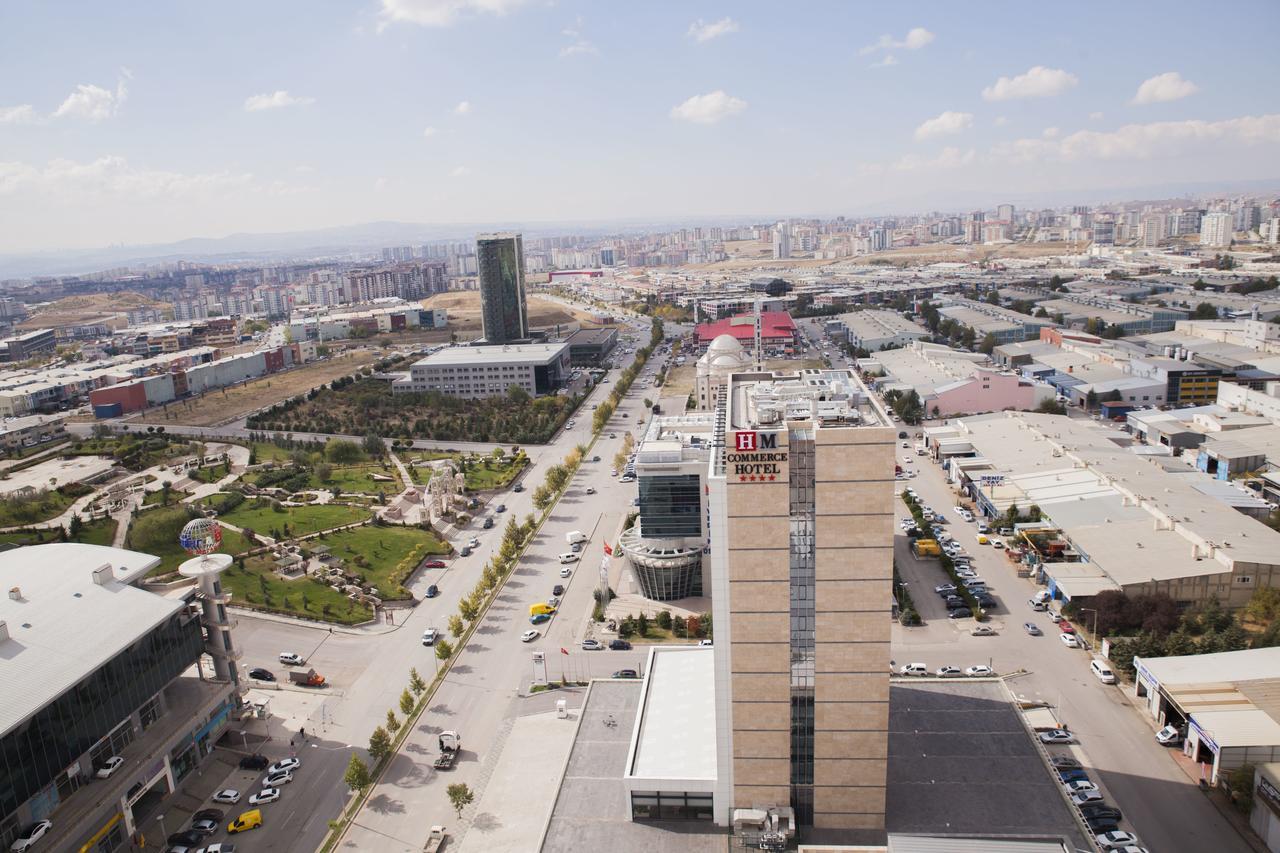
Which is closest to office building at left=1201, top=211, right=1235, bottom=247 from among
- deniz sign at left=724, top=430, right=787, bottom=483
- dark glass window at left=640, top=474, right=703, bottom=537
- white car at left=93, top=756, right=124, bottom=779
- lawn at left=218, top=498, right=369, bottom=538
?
dark glass window at left=640, top=474, right=703, bottom=537

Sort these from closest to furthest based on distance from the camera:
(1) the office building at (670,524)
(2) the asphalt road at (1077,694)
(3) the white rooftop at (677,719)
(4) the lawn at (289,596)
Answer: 1. (3) the white rooftop at (677,719)
2. (2) the asphalt road at (1077,694)
3. (4) the lawn at (289,596)
4. (1) the office building at (670,524)

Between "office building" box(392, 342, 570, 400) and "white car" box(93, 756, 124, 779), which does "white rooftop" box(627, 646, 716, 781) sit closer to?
"white car" box(93, 756, 124, 779)

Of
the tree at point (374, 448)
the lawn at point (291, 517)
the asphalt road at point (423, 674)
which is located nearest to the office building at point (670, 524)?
the asphalt road at point (423, 674)

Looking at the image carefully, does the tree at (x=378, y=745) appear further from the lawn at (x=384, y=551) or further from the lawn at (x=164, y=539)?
the lawn at (x=164, y=539)

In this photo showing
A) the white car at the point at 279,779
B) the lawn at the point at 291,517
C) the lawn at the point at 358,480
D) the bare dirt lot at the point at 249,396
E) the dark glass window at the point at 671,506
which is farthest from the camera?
the bare dirt lot at the point at 249,396

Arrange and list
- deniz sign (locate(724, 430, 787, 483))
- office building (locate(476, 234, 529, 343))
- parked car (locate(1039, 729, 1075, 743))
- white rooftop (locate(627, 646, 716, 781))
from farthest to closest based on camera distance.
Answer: office building (locate(476, 234, 529, 343)) → parked car (locate(1039, 729, 1075, 743)) → white rooftop (locate(627, 646, 716, 781)) → deniz sign (locate(724, 430, 787, 483))

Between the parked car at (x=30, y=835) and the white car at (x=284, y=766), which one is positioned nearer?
the parked car at (x=30, y=835)
